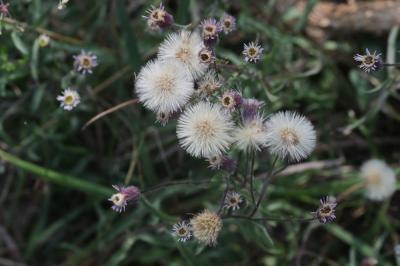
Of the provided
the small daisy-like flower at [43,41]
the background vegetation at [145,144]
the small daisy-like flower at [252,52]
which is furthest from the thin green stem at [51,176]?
the small daisy-like flower at [252,52]

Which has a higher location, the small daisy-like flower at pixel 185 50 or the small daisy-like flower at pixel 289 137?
the small daisy-like flower at pixel 185 50

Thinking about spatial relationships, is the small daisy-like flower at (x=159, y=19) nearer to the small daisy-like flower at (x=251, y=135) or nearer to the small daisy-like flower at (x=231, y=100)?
the small daisy-like flower at (x=231, y=100)

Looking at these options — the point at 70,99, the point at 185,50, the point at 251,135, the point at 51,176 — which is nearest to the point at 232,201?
the point at 251,135

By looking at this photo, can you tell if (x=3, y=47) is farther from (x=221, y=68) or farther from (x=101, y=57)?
(x=221, y=68)

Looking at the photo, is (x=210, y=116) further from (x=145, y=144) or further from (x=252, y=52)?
(x=145, y=144)

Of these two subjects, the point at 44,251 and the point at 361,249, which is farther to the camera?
the point at 44,251

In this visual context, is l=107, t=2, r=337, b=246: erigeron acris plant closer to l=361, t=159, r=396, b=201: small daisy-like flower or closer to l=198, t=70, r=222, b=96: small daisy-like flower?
l=198, t=70, r=222, b=96: small daisy-like flower

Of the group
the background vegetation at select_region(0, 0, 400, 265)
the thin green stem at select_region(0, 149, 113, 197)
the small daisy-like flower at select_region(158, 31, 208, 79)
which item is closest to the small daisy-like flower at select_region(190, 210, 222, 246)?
the small daisy-like flower at select_region(158, 31, 208, 79)

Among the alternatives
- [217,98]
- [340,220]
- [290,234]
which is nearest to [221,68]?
[217,98]

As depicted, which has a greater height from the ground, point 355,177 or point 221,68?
point 355,177
